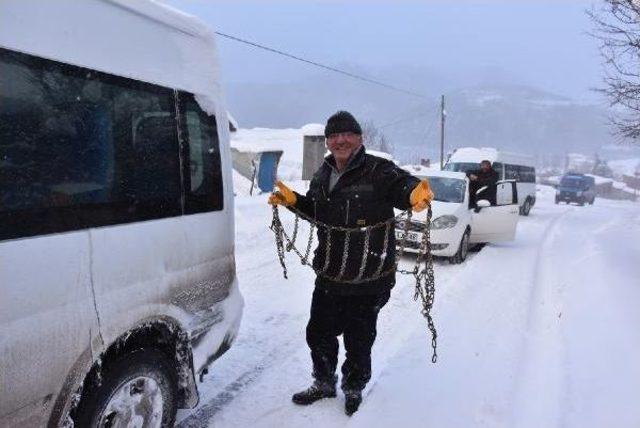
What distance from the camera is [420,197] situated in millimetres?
3107

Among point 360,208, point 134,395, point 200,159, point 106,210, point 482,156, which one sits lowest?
point 134,395

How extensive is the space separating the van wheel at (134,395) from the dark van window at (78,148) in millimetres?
706

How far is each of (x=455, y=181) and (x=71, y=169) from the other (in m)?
8.70

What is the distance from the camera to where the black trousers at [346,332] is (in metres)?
3.53

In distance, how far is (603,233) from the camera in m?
14.2

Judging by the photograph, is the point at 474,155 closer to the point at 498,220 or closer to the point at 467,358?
the point at 498,220

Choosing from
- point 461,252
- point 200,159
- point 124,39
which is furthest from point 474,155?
point 124,39

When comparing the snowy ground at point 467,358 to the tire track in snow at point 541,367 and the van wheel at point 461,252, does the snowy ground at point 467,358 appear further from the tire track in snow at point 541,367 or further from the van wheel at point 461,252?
the van wheel at point 461,252

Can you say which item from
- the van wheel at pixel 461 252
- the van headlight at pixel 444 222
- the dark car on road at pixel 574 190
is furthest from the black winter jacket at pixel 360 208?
the dark car on road at pixel 574 190

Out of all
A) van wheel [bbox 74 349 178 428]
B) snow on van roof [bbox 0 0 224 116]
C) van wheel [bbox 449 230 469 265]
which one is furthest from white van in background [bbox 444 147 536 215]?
van wheel [bbox 74 349 178 428]

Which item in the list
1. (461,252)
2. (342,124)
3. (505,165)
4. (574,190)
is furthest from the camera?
(574,190)

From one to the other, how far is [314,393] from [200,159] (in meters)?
1.83

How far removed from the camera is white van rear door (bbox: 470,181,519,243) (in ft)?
33.7

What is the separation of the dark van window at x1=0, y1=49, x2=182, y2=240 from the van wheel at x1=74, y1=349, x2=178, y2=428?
706 millimetres
